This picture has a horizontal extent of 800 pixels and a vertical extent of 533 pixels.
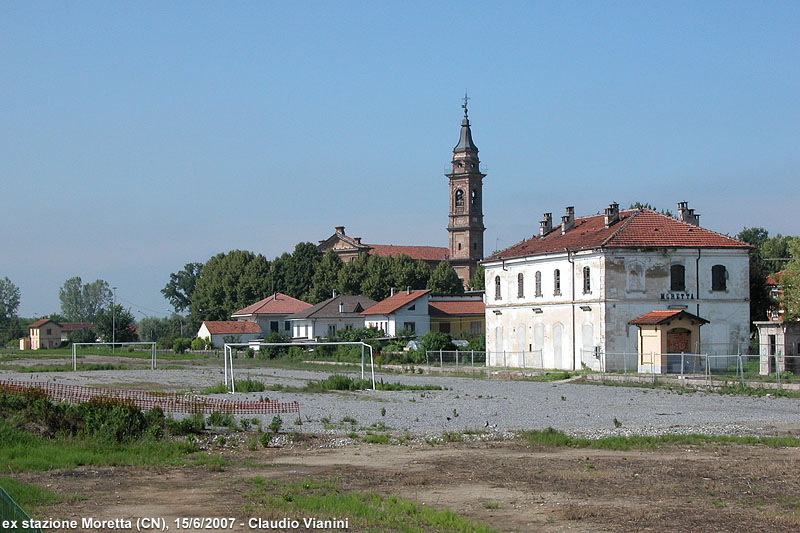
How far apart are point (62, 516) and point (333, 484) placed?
14.2 feet

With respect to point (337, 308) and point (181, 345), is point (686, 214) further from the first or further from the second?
point (181, 345)

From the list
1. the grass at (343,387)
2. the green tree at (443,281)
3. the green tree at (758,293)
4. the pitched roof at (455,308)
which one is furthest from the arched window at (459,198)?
the grass at (343,387)

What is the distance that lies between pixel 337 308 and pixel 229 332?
11834mm

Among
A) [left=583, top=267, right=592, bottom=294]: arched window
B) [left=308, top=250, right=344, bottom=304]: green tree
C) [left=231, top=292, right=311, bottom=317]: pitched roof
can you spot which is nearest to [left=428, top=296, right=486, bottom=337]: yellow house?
[left=231, top=292, right=311, bottom=317]: pitched roof

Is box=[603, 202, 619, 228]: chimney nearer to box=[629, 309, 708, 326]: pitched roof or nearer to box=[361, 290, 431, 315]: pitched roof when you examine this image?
box=[629, 309, 708, 326]: pitched roof

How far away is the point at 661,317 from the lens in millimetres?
47281

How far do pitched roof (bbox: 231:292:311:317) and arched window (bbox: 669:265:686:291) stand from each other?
5752 cm

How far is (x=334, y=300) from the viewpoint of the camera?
98625 millimetres

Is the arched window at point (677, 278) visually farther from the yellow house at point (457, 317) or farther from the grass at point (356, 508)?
the grass at point (356, 508)

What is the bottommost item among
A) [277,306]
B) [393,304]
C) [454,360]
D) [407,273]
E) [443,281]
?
[454,360]

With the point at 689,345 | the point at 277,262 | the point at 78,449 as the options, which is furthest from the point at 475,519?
the point at 277,262

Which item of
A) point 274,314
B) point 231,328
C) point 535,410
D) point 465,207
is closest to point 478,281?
point 465,207

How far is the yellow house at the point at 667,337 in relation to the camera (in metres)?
46.6

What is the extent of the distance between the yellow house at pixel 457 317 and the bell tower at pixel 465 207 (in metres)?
37.6
